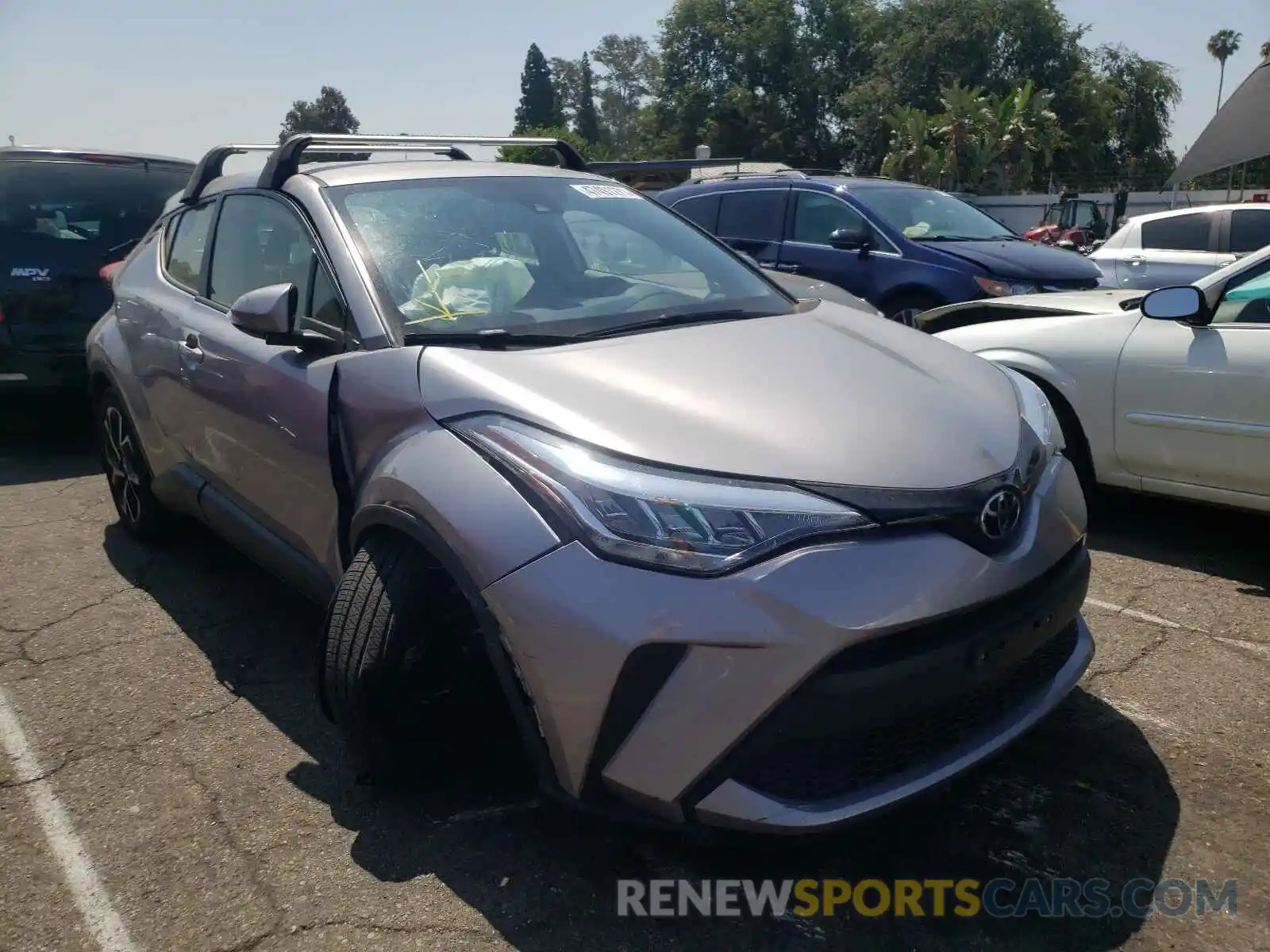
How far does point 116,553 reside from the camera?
15.4 feet

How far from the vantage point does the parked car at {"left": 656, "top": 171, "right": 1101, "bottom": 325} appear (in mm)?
7441

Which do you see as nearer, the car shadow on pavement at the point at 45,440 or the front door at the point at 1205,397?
the front door at the point at 1205,397

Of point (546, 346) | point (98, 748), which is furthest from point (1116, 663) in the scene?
point (98, 748)

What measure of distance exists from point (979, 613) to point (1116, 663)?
143cm

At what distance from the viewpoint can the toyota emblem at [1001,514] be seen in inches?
87.3

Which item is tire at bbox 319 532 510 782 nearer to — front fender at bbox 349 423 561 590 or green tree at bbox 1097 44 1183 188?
front fender at bbox 349 423 561 590

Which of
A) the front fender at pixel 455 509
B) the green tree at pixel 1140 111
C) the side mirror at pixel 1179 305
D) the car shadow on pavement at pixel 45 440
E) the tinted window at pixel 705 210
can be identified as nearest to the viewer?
the front fender at pixel 455 509

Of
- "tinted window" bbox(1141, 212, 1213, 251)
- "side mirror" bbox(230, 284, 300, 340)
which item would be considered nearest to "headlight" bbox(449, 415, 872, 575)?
"side mirror" bbox(230, 284, 300, 340)

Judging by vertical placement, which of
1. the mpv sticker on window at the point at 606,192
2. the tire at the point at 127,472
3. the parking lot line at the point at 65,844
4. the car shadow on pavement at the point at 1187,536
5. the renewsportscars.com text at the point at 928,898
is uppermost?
the mpv sticker on window at the point at 606,192

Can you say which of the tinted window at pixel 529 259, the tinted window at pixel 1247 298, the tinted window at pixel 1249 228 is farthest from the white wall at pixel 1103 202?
the tinted window at pixel 529 259

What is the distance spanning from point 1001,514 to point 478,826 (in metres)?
1.43

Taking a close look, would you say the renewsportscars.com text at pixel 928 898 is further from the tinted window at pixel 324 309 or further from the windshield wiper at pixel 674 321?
the tinted window at pixel 324 309

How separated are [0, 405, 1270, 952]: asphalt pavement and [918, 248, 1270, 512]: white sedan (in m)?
0.57

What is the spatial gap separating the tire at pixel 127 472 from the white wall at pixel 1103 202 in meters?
19.5
